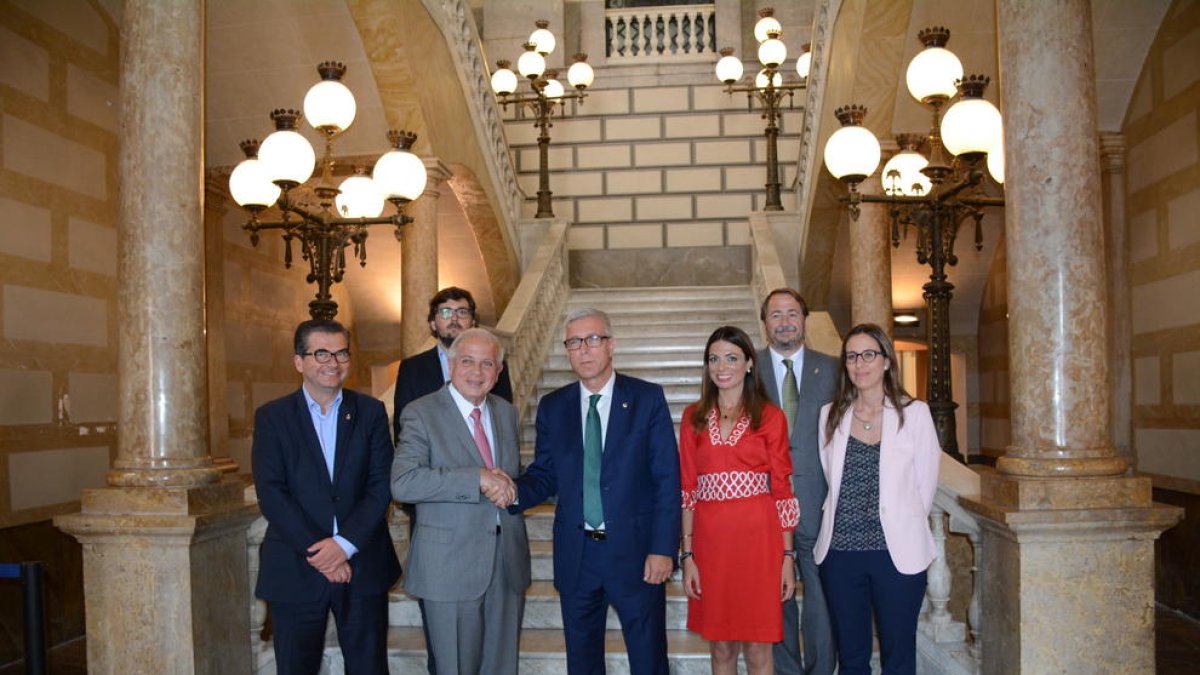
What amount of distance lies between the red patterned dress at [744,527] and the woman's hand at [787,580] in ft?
0.19

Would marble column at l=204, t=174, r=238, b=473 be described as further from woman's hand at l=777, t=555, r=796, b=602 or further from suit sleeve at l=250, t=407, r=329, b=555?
woman's hand at l=777, t=555, r=796, b=602

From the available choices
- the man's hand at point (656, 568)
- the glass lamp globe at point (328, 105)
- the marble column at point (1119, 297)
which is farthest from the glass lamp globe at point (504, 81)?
the man's hand at point (656, 568)

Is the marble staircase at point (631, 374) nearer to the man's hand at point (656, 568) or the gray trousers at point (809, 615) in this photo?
the gray trousers at point (809, 615)

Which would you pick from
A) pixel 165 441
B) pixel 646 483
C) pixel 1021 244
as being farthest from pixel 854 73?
pixel 165 441

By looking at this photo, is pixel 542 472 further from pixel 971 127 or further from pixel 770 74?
pixel 770 74

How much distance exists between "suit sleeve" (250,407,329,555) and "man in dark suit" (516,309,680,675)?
0.81 m

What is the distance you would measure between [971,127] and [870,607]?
2.98 meters

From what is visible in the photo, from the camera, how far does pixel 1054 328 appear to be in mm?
4031

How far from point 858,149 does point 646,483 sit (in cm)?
349

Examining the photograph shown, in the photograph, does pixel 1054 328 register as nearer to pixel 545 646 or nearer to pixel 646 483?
pixel 646 483

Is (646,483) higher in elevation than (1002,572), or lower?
higher

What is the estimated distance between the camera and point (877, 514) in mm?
3658

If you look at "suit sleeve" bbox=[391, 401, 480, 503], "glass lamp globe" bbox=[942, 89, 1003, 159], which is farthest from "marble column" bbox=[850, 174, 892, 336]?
"suit sleeve" bbox=[391, 401, 480, 503]

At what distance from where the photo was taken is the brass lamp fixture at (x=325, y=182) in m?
6.09
